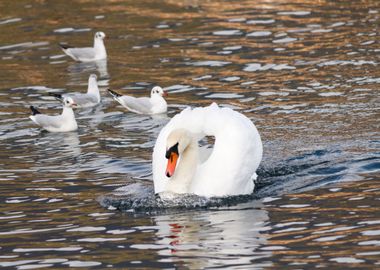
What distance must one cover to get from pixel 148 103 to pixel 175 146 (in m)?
6.64

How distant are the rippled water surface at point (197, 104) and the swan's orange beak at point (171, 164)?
415mm

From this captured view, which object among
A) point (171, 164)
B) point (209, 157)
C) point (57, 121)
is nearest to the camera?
point (171, 164)

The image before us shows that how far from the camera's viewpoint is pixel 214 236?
35.2 feet

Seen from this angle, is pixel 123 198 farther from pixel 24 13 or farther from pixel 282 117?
pixel 24 13

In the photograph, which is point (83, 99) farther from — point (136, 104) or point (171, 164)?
point (171, 164)

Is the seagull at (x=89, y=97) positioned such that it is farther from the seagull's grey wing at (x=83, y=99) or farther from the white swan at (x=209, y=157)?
the white swan at (x=209, y=157)

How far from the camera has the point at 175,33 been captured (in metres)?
25.7

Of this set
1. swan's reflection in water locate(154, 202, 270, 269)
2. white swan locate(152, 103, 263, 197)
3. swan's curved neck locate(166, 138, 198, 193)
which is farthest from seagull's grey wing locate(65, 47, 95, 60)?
swan's reflection in water locate(154, 202, 270, 269)

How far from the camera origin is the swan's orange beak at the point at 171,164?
12133mm

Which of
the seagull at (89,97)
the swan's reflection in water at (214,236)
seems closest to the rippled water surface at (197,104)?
the swan's reflection in water at (214,236)

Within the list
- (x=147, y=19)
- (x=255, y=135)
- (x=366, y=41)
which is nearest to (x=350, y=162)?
(x=255, y=135)

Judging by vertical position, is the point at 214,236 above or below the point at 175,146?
below

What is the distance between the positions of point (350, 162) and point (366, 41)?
9.27 metres

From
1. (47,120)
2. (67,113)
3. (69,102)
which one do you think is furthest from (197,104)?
(47,120)
